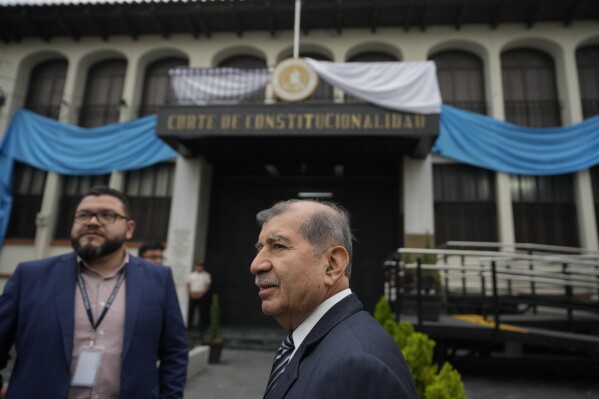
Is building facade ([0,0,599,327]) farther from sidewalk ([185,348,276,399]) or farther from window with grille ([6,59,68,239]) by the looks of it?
sidewalk ([185,348,276,399])

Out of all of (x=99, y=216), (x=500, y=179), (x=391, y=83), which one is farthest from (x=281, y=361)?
(x=500, y=179)

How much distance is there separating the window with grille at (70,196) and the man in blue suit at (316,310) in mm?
13412

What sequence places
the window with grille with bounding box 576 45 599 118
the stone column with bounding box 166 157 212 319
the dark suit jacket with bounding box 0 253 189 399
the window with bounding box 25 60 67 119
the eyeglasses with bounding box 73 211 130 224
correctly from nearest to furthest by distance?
1. the dark suit jacket with bounding box 0 253 189 399
2. the eyeglasses with bounding box 73 211 130 224
3. the stone column with bounding box 166 157 212 319
4. the window with grille with bounding box 576 45 599 118
5. the window with bounding box 25 60 67 119

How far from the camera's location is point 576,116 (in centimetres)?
1177

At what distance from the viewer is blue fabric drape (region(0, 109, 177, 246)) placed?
12.0 m

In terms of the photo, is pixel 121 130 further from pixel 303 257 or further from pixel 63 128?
pixel 303 257

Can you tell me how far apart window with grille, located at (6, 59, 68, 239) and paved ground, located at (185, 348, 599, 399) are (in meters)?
10.2

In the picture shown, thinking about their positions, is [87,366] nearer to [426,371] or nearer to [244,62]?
[426,371]

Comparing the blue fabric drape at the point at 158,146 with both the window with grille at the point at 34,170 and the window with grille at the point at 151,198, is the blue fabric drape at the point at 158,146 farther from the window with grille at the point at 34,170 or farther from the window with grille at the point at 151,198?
the window with grille at the point at 151,198

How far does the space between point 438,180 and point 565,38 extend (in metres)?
6.46

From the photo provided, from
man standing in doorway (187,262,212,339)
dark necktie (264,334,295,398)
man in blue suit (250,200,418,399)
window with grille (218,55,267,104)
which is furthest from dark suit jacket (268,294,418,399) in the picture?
window with grille (218,55,267,104)

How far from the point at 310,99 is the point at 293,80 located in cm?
118

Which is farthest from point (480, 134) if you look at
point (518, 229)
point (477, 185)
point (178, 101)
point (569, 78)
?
point (178, 101)

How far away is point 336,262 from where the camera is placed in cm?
164
